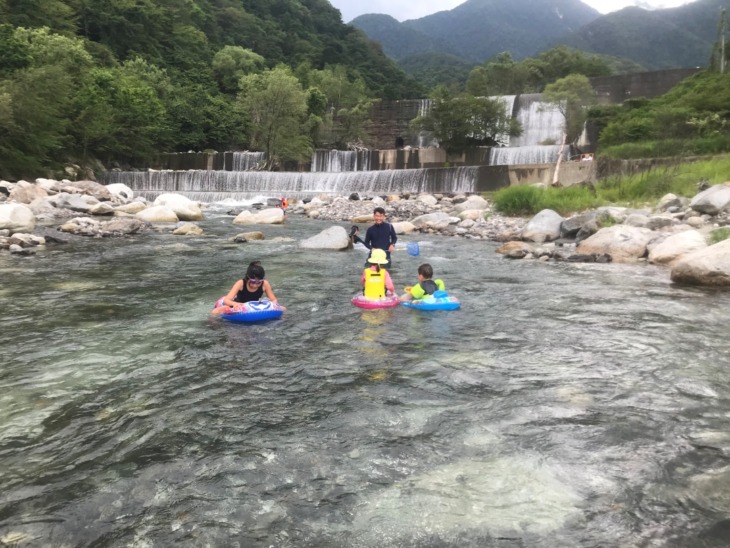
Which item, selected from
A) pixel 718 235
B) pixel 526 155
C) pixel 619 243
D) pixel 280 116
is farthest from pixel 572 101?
pixel 718 235

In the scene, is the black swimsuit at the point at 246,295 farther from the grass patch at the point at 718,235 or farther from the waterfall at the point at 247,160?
the waterfall at the point at 247,160

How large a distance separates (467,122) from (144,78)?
28.6m

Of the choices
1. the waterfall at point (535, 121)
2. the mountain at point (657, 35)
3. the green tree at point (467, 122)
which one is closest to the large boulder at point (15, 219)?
the green tree at point (467, 122)

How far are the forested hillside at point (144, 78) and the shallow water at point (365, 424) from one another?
25.5m

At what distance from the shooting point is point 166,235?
645 inches

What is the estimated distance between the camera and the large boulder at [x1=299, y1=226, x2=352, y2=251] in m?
13.9

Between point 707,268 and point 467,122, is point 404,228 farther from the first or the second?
point 467,122

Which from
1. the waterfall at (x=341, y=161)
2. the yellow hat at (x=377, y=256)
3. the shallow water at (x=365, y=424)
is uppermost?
the waterfall at (x=341, y=161)

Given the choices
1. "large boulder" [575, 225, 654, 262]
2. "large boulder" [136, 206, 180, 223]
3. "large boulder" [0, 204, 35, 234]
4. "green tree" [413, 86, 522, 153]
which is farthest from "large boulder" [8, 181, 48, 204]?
"green tree" [413, 86, 522, 153]

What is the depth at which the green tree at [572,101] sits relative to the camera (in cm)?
3822

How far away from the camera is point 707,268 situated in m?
8.99

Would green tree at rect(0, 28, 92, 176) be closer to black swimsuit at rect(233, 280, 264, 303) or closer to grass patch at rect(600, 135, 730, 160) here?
black swimsuit at rect(233, 280, 264, 303)

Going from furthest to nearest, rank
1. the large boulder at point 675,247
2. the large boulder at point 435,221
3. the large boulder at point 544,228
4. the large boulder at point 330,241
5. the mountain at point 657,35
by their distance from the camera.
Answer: the mountain at point 657,35
the large boulder at point 435,221
the large boulder at point 544,228
the large boulder at point 330,241
the large boulder at point 675,247

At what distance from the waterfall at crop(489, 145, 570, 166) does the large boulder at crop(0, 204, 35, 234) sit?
25951mm
